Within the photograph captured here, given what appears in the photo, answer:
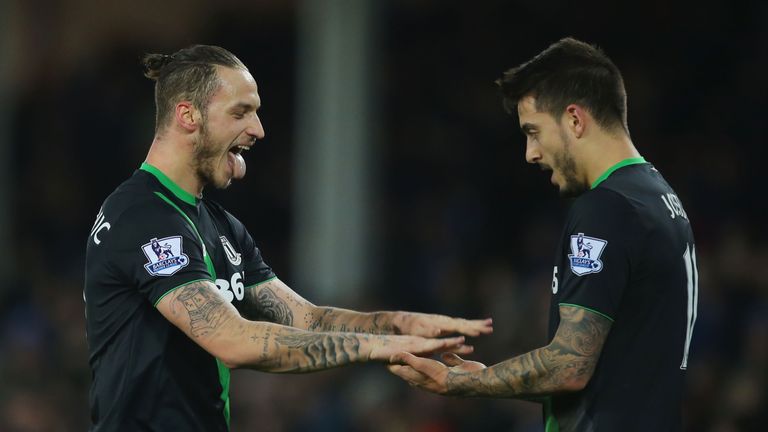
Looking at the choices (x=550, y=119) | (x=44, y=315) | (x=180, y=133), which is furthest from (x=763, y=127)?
(x=44, y=315)

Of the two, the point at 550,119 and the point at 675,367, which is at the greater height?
the point at 550,119

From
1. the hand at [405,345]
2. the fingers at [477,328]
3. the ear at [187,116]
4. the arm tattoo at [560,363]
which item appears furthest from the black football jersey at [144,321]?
the arm tattoo at [560,363]

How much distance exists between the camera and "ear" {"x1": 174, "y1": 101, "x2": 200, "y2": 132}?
4.67 m

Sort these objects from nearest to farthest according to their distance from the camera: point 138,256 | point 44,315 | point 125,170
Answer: point 138,256, point 44,315, point 125,170

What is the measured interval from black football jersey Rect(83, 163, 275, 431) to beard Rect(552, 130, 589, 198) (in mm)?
1315

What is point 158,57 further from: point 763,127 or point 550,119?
point 763,127

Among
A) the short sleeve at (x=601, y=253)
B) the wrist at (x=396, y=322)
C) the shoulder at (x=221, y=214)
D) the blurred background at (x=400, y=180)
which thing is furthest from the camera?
the blurred background at (x=400, y=180)

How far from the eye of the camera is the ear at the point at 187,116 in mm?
4668

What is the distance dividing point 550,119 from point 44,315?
302 inches

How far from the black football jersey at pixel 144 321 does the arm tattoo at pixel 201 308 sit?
42 mm

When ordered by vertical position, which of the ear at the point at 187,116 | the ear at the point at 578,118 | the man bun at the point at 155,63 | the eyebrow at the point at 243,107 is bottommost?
the ear at the point at 187,116

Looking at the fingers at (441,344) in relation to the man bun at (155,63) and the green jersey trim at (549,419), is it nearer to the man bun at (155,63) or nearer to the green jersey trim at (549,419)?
the green jersey trim at (549,419)

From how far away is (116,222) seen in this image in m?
4.49

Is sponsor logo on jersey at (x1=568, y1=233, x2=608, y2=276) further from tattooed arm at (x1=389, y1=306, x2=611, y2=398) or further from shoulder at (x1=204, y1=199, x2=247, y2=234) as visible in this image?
shoulder at (x1=204, y1=199, x2=247, y2=234)
